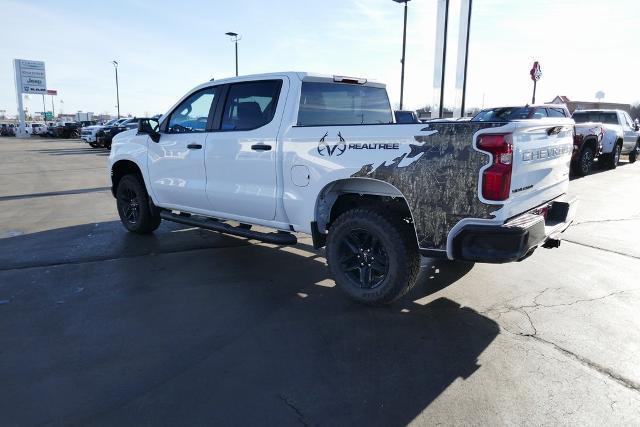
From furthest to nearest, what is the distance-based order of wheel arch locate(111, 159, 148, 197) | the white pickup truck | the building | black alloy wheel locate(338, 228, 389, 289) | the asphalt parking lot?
the building
wheel arch locate(111, 159, 148, 197)
black alloy wheel locate(338, 228, 389, 289)
the white pickup truck
the asphalt parking lot

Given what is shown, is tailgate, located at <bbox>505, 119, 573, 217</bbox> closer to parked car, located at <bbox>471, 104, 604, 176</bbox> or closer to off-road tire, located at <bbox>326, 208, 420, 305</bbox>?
off-road tire, located at <bbox>326, 208, 420, 305</bbox>

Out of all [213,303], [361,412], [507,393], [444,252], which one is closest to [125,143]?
[213,303]

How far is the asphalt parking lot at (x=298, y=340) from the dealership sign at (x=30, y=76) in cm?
6729

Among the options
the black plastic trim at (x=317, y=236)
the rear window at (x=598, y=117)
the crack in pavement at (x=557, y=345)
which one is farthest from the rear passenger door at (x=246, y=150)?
the rear window at (x=598, y=117)

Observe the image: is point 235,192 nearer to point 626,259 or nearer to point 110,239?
point 110,239

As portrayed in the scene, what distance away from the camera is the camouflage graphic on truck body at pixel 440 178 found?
135 inches

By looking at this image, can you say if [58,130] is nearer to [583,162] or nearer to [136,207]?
[136,207]

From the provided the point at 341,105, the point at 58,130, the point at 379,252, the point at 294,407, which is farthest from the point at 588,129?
the point at 58,130

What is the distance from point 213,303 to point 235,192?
1.30 m

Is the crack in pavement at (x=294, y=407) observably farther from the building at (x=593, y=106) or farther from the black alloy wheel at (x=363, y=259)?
the building at (x=593, y=106)

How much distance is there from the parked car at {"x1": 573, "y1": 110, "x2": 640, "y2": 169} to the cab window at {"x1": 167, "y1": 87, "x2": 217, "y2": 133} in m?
12.6

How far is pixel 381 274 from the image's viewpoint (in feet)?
14.0

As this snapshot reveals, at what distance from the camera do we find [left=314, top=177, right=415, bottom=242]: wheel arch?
4.10m

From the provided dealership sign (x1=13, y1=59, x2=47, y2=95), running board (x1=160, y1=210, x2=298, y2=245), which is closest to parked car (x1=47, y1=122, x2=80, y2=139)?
dealership sign (x1=13, y1=59, x2=47, y2=95)
